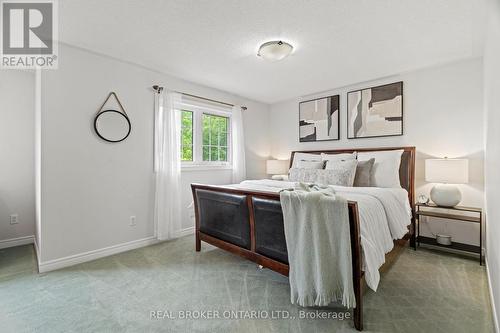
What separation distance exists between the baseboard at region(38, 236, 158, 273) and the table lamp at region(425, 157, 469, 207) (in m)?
3.57

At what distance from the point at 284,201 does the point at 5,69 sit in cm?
382

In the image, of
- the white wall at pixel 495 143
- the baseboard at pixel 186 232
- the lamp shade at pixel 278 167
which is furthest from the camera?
the lamp shade at pixel 278 167

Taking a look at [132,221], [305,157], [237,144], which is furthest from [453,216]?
[132,221]

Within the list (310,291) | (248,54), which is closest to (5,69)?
(248,54)

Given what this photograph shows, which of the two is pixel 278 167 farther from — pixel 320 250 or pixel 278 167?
pixel 320 250

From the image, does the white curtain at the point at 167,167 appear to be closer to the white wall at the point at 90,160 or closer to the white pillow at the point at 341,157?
the white wall at the point at 90,160

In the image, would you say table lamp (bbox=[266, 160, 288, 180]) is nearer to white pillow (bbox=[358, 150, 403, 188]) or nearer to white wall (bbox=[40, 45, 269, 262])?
white pillow (bbox=[358, 150, 403, 188])

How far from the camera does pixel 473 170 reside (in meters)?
2.79

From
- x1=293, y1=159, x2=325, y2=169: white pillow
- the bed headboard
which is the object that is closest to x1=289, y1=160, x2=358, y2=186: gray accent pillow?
x1=293, y1=159, x2=325, y2=169: white pillow

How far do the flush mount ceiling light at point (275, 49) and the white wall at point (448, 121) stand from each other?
6.11 feet

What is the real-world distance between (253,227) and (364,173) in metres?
1.77

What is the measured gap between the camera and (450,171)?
8.52 feet

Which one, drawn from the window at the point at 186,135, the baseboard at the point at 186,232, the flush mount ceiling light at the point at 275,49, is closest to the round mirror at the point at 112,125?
the window at the point at 186,135

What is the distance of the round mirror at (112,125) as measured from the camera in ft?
8.77
